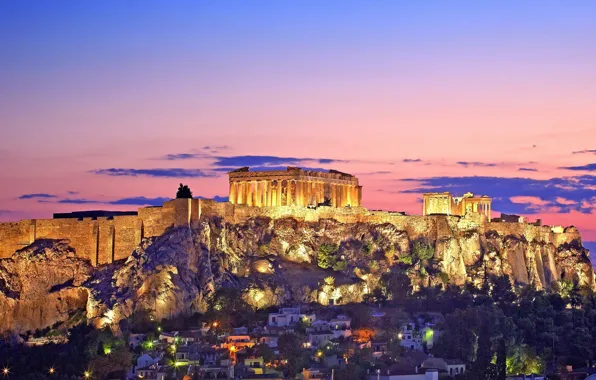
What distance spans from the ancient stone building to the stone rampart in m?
9.31

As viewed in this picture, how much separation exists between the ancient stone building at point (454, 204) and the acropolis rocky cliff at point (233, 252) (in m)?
6.19

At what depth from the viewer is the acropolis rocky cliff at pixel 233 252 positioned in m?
83.3

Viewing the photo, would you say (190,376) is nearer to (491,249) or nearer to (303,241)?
(303,241)

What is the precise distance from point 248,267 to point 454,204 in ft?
90.8

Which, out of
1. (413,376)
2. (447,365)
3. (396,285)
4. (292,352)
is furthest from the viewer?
(396,285)

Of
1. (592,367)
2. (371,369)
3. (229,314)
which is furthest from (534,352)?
(229,314)

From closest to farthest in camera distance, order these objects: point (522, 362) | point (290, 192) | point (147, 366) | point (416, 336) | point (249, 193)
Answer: point (147, 366) < point (522, 362) < point (416, 336) < point (249, 193) < point (290, 192)

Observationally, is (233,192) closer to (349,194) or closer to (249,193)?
(249,193)

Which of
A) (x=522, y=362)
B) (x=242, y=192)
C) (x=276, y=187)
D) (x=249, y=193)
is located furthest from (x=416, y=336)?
(x=242, y=192)

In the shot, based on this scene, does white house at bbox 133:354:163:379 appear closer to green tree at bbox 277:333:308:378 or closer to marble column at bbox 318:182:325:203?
green tree at bbox 277:333:308:378

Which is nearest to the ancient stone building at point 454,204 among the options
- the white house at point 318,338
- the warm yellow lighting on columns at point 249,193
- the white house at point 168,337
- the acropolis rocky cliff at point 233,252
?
the acropolis rocky cliff at point 233,252

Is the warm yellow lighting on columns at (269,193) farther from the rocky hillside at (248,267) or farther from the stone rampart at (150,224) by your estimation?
the rocky hillside at (248,267)

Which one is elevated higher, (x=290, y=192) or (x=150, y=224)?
(x=290, y=192)

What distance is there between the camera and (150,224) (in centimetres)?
8688
